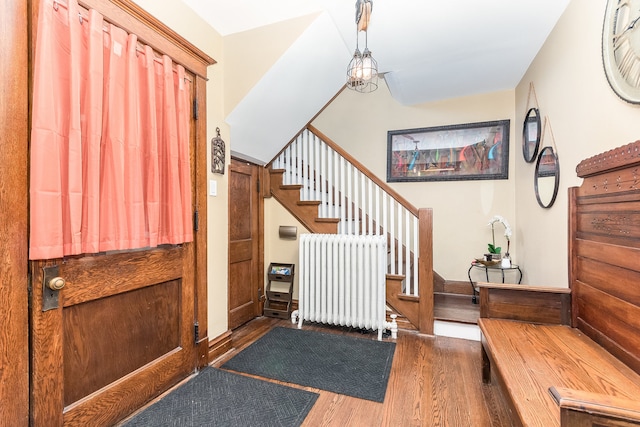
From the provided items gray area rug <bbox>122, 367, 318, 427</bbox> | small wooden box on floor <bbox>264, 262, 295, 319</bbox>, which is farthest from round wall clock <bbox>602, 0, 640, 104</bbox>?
small wooden box on floor <bbox>264, 262, 295, 319</bbox>

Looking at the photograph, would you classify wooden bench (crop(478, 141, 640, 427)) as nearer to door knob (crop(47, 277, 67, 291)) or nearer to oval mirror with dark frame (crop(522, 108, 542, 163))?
oval mirror with dark frame (crop(522, 108, 542, 163))

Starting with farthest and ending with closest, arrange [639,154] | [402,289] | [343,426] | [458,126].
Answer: [458,126]
[402,289]
[343,426]
[639,154]

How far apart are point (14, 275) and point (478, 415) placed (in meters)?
2.45

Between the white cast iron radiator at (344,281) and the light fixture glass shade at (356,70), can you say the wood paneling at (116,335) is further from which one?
the light fixture glass shade at (356,70)

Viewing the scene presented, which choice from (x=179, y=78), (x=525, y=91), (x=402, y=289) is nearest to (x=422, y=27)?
(x=525, y=91)

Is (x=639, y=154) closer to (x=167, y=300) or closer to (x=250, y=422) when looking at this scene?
(x=250, y=422)

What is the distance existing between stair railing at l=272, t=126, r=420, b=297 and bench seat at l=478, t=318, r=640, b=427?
4.25 ft

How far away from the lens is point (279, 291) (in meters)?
3.37

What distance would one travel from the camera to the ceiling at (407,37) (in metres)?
2.13

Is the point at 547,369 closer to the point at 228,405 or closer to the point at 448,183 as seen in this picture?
the point at 228,405

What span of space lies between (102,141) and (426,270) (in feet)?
8.79

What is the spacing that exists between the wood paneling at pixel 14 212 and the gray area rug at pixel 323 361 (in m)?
1.25

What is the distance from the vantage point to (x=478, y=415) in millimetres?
1688

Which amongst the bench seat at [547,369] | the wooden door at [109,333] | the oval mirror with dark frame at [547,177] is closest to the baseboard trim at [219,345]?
the wooden door at [109,333]
